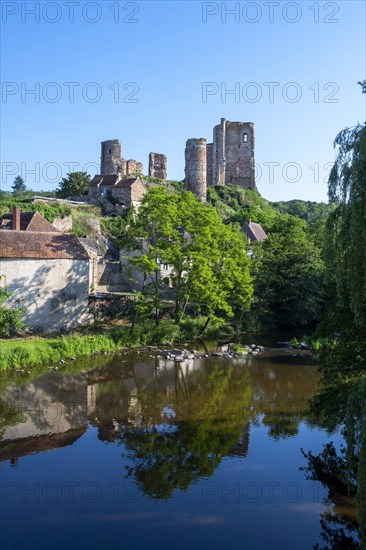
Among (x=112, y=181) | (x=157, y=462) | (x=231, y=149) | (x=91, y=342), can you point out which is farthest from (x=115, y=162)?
(x=157, y=462)

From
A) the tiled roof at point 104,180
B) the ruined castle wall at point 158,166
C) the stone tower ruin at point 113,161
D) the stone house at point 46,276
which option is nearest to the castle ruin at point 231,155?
the ruined castle wall at point 158,166

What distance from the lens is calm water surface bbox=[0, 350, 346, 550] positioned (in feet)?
33.3

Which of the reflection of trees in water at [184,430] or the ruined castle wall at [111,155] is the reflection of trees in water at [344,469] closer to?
the reflection of trees in water at [184,430]

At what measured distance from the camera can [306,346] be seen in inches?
1208

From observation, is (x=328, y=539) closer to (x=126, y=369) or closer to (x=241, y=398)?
(x=241, y=398)

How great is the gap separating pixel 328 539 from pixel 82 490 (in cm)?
545

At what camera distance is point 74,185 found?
55.2m

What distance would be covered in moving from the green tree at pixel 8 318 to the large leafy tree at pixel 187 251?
7006mm

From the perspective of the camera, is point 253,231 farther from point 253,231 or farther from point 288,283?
point 288,283

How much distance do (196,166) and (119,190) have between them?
12.8 metres

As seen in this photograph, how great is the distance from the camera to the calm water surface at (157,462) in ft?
33.3

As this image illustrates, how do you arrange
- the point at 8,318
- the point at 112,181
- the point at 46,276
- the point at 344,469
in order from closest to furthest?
the point at 344,469
the point at 8,318
the point at 46,276
the point at 112,181

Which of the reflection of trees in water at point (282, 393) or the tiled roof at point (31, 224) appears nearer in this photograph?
the reflection of trees in water at point (282, 393)

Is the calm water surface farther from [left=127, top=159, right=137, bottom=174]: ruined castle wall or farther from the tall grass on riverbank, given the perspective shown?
[left=127, top=159, right=137, bottom=174]: ruined castle wall
